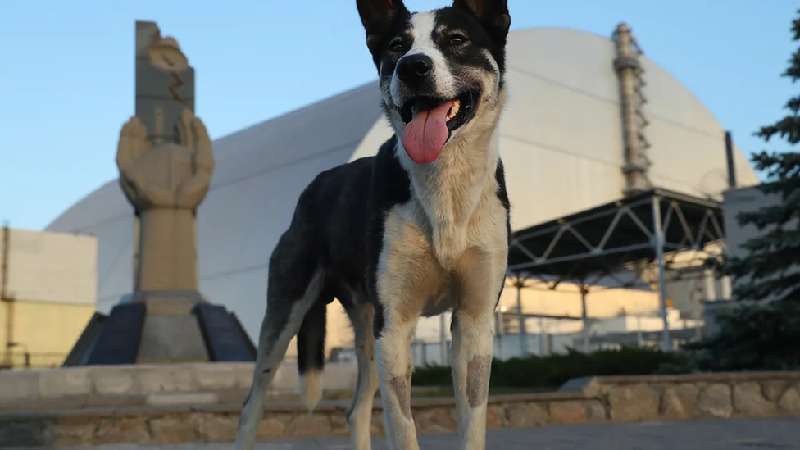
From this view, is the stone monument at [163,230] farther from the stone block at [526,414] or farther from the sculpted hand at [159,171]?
the stone block at [526,414]

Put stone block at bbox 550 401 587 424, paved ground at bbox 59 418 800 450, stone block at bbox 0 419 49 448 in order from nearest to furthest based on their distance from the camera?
1. paved ground at bbox 59 418 800 450
2. stone block at bbox 0 419 49 448
3. stone block at bbox 550 401 587 424

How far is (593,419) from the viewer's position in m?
9.19

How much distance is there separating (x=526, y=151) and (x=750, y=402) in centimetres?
3370

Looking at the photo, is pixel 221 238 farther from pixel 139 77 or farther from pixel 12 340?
pixel 139 77

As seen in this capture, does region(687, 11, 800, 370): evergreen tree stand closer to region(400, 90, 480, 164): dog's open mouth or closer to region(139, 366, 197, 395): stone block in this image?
region(139, 366, 197, 395): stone block

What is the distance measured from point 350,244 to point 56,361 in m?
39.6

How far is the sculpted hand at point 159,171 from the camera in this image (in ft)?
45.3

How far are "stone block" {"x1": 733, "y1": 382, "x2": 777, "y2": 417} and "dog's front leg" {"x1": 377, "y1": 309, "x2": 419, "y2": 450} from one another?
22.5 feet

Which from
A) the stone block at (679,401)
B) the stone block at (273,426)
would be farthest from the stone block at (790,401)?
the stone block at (273,426)

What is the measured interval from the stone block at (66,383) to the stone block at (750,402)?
26.6 ft

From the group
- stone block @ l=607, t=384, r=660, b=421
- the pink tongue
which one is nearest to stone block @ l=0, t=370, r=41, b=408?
stone block @ l=607, t=384, r=660, b=421

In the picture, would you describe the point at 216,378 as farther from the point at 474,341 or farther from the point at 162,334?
the point at 474,341

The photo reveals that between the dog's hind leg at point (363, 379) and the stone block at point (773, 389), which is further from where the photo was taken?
the stone block at point (773, 389)

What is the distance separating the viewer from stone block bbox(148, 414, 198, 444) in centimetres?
817
